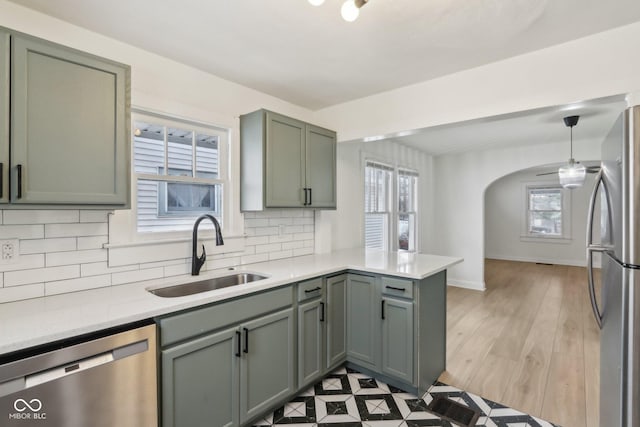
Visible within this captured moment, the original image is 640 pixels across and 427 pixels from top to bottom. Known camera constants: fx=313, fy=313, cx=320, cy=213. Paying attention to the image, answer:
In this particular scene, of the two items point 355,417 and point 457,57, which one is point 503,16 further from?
point 355,417

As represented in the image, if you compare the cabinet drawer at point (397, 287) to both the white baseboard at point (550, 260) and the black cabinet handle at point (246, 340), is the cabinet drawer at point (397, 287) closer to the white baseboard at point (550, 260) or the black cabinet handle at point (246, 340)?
the black cabinet handle at point (246, 340)

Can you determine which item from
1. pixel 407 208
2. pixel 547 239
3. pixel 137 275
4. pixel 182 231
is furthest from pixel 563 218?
pixel 137 275

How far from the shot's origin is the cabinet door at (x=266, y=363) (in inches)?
74.5

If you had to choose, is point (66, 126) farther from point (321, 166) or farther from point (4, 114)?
point (321, 166)

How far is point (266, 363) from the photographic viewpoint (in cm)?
201

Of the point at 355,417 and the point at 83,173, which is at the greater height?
the point at 83,173

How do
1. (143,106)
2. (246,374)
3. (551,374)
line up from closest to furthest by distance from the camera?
(246,374) → (143,106) → (551,374)

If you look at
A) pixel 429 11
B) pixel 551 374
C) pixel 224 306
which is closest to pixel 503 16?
pixel 429 11

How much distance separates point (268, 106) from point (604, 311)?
9.19 feet

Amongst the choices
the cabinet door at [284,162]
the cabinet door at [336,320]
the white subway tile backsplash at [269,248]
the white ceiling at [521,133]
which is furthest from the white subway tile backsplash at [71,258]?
the white ceiling at [521,133]

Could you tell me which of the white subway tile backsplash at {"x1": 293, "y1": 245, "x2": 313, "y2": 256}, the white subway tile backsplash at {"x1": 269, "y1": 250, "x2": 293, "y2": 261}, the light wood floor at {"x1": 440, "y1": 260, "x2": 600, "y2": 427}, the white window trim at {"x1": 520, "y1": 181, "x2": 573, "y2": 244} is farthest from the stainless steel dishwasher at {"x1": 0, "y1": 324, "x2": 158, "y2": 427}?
the white window trim at {"x1": 520, "y1": 181, "x2": 573, "y2": 244}

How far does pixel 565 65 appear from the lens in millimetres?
2008

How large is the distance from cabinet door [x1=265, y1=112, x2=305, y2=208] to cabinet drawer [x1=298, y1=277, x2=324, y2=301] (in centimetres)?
69

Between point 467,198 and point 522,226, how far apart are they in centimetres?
424
